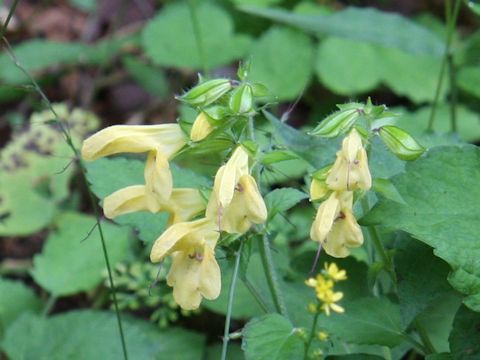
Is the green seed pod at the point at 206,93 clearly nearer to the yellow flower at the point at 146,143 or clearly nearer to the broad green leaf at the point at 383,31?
the yellow flower at the point at 146,143

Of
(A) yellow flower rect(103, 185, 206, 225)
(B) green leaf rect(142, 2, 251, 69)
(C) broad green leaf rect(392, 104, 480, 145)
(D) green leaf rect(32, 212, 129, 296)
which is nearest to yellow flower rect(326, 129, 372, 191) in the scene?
(A) yellow flower rect(103, 185, 206, 225)

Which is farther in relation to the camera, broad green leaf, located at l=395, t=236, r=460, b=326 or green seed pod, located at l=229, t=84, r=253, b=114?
broad green leaf, located at l=395, t=236, r=460, b=326

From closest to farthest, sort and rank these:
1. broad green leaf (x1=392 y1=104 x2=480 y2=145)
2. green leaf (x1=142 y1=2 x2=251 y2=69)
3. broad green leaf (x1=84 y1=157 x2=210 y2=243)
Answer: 1. broad green leaf (x1=84 y1=157 x2=210 y2=243)
2. broad green leaf (x1=392 y1=104 x2=480 y2=145)
3. green leaf (x1=142 y1=2 x2=251 y2=69)

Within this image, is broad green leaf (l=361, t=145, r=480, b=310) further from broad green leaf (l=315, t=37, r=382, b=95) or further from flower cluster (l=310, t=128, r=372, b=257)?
broad green leaf (l=315, t=37, r=382, b=95)

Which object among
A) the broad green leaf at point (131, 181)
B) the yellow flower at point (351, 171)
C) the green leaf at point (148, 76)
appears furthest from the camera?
the green leaf at point (148, 76)

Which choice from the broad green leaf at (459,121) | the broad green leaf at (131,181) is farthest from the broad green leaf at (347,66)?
the broad green leaf at (131,181)
